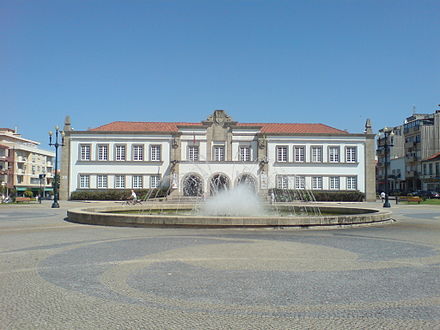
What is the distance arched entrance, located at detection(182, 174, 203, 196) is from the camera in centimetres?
4866

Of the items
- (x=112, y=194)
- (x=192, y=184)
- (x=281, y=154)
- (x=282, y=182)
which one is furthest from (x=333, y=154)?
(x=112, y=194)

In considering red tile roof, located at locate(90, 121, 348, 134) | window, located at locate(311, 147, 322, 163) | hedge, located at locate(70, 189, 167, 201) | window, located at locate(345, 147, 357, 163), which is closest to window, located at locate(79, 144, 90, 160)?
red tile roof, located at locate(90, 121, 348, 134)

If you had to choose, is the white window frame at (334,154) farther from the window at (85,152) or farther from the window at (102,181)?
the window at (85,152)

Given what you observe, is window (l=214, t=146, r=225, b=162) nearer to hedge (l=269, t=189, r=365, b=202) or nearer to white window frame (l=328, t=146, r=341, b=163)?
hedge (l=269, t=189, r=365, b=202)

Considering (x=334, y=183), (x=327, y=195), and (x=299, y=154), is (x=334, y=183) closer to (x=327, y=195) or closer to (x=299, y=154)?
(x=327, y=195)

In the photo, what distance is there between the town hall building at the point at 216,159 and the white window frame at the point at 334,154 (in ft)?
0.40

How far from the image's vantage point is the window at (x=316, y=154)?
49594mm

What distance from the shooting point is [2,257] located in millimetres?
8562

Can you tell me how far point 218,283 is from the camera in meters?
6.34

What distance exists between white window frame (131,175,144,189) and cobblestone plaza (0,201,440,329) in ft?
123

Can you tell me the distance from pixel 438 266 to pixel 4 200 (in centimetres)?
4244

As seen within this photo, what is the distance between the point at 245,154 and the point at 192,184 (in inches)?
292

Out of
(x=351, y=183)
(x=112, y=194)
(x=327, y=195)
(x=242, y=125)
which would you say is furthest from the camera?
(x=242, y=125)

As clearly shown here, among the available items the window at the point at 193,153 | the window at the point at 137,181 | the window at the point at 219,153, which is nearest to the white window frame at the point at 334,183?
the window at the point at 219,153
